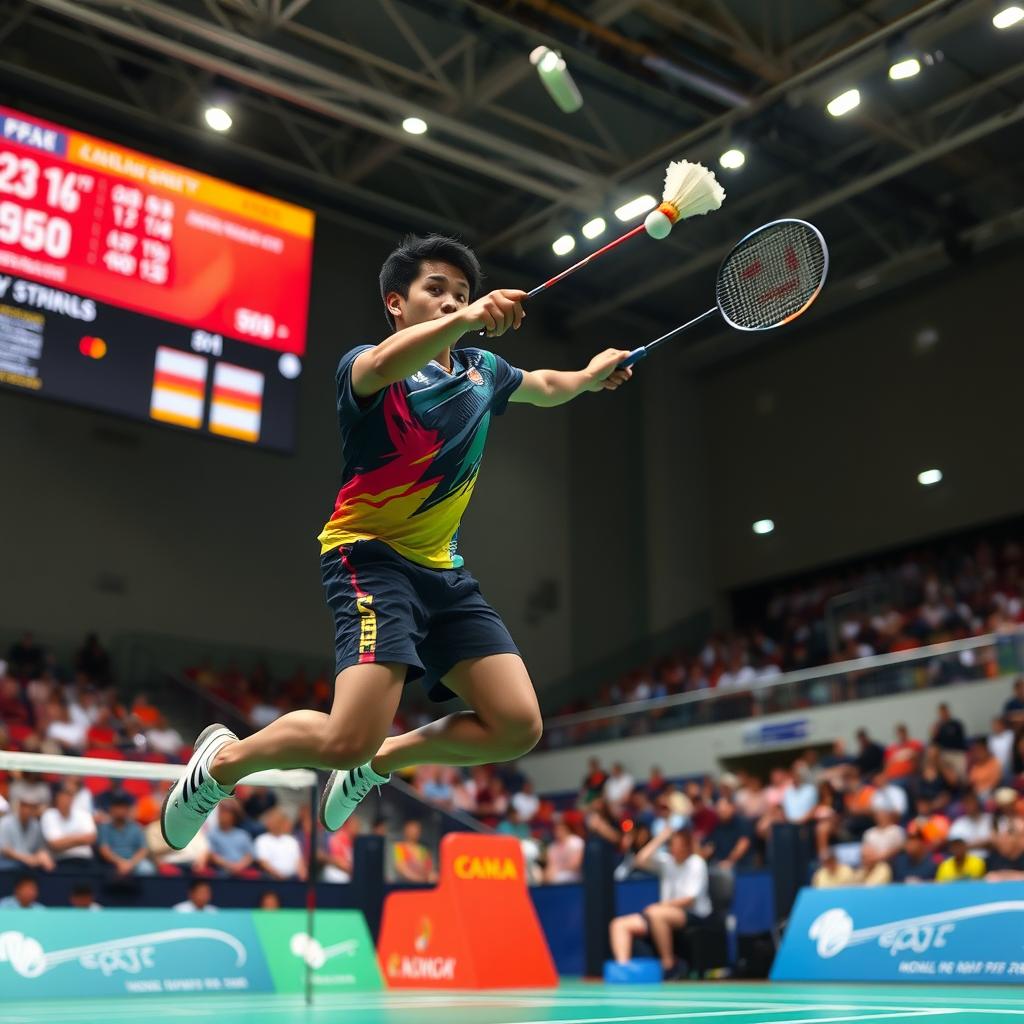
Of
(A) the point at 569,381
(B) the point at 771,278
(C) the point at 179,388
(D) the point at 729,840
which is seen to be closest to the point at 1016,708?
(D) the point at 729,840

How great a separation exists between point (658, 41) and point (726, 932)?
965 cm

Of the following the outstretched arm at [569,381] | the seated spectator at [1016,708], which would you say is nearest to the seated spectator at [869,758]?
the seated spectator at [1016,708]

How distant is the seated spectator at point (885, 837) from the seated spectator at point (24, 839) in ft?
20.6

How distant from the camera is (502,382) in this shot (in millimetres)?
4211

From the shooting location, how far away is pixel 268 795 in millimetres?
11898

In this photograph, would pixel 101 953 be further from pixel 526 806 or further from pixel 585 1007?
pixel 526 806

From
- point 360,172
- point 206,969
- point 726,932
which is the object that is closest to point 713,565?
point 360,172

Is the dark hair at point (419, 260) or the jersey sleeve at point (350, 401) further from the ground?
the dark hair at point (419, 260)

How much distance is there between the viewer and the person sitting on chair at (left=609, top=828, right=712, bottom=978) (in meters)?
9.62

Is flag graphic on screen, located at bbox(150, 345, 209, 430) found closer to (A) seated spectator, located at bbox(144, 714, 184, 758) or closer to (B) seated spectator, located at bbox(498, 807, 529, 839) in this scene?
(A) seated spectator, located at bbox(144, 714, 184, 758)

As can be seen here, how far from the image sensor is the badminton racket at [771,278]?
4242 millimetres

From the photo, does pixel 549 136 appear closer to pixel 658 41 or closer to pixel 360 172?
pixel 658 41

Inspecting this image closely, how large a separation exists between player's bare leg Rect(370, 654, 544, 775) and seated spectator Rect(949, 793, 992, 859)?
23.1ft

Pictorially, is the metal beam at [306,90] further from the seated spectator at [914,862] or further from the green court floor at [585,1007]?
the green court floor at [585,1007]
